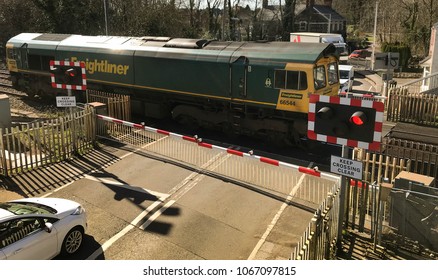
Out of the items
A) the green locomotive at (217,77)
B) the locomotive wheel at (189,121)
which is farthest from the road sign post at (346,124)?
the locomotive wheel at (189,121)

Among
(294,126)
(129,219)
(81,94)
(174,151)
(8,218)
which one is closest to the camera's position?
(8,218)

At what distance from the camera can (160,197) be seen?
10023 mm

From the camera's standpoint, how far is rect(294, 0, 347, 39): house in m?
69.6

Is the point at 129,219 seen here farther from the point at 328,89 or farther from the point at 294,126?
the point at 328,89

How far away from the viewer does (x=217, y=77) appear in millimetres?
15172

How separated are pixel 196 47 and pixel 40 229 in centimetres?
1096

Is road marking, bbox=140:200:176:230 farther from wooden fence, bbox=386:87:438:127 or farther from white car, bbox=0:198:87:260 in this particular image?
wooden fence, bbox=386:87:438:127

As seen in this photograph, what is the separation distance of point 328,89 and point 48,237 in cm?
1056

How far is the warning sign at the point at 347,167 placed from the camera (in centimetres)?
686

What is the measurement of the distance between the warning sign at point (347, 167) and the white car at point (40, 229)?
4.96 metres

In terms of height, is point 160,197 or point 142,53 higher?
point 142,53

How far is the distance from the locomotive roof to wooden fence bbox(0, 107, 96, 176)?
5052mm

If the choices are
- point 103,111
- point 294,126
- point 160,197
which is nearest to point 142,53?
point 103,111

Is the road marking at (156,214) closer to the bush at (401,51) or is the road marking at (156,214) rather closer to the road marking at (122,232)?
the road marking at (122,232)
